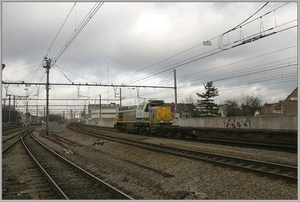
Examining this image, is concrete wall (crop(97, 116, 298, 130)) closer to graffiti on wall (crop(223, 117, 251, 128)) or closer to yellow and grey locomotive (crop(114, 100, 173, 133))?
graffiti on wall (crop(223, 117, 251, 128))

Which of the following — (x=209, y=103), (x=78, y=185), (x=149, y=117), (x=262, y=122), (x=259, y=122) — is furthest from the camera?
(x=209, y=103)

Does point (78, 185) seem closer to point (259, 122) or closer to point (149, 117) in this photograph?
point (149, 117)

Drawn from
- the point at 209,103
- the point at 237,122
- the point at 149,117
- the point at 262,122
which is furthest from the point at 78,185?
the point at 209,103

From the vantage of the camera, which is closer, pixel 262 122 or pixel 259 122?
pixel 262 122

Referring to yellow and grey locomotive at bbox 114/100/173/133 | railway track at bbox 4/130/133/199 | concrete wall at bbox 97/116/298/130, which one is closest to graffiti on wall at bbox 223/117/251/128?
concrete wall at bbox 97/116/298/130

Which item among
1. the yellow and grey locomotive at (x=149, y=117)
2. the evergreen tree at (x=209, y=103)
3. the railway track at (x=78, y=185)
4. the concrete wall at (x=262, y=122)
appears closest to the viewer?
the railway track at (x=78, y=185)

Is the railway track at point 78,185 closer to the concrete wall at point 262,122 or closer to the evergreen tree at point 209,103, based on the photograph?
the concrete wall at point 262,122

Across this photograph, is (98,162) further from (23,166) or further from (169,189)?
(169,189)

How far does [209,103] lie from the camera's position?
172 feet

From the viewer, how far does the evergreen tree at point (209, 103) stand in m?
52.1

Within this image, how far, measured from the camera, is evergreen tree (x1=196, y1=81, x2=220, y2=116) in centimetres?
5212

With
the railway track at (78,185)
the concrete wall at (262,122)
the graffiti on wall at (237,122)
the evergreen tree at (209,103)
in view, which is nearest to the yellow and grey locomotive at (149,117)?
the concrete wall at (262,122)

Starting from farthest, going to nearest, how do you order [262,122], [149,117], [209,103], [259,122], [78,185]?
1. [209,103]
2. [149,117]
3. [259,122]
4. [262,122]
5. [78,185]

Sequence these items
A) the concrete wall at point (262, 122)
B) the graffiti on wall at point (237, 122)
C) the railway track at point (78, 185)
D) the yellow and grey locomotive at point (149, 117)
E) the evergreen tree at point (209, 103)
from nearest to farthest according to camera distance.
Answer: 1. the railway track at point (78, 185)
2. the concrete wall at point (262, 122)
3. the graffiti on wall at point (237, 122)
4. the yellow and grey locomotive at point (149, 117)
5. the evergreen tree at point (209, 103)
